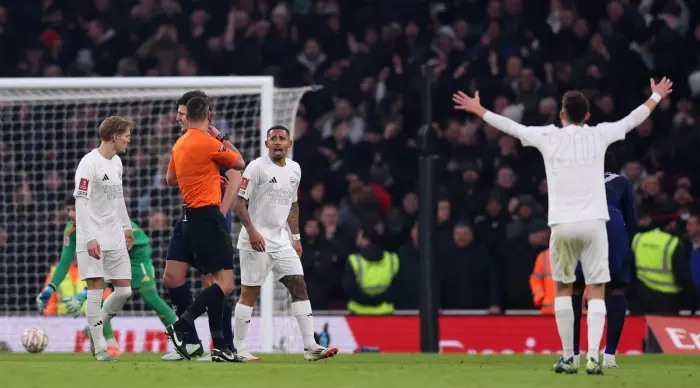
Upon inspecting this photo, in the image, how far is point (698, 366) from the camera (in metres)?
10.5

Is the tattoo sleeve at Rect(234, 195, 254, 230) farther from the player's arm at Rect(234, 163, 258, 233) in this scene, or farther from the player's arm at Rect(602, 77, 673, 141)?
the player's arm at Rect(602, 77, 673, 141)

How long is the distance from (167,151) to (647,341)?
6.05 m

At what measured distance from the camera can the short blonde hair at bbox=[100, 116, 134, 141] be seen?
1064 centimetres

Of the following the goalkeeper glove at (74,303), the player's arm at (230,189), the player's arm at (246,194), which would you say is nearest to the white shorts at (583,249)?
the player's arm at (246,194)

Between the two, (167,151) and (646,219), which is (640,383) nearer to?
(646,219)

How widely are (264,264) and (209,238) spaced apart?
1.80 ft

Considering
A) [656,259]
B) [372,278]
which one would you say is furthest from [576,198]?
[372,278]

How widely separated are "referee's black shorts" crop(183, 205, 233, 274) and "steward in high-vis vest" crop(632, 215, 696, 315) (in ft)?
19.9

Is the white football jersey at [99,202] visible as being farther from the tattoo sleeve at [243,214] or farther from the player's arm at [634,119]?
the player's arm at [634,119]

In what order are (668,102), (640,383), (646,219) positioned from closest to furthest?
1. (640,383)
2. (646,219)
3. (668,102)

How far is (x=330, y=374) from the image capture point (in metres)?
8.70

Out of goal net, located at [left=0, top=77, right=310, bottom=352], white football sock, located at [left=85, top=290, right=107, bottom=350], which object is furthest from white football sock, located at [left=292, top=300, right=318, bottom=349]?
→ goal net, located at [left=0, top=77, right=310, bottom=352]

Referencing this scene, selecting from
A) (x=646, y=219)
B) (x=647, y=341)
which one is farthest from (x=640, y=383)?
(x=646, y=219)

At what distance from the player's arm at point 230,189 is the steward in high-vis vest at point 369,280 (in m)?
4.92
